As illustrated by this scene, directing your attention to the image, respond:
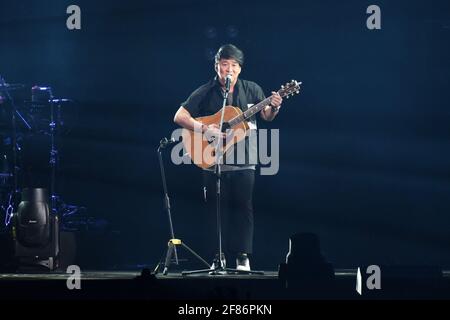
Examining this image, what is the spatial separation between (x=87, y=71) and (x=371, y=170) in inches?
126

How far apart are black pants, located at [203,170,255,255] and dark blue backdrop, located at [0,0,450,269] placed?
185cm

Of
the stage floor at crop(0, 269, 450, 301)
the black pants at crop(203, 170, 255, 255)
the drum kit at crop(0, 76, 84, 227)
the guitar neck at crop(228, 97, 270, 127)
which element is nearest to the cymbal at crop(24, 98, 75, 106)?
the drum kit at crop(0, 76, 84, 227)

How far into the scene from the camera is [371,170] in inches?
384

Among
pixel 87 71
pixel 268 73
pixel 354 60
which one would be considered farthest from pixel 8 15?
pixel 354 60

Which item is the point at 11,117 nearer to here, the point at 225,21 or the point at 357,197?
the point at 225,21

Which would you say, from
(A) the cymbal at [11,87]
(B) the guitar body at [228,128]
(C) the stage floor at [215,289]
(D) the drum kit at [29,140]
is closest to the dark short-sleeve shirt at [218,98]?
(B) the guitar body at [228,128]

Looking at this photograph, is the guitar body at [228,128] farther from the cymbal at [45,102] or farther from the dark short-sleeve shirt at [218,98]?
the cymbal at [45,102]

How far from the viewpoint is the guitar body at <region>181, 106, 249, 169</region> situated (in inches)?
309

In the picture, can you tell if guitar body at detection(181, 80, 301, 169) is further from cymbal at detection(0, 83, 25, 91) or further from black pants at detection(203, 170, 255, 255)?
cymbal at detection(0, 83, 25, 91)

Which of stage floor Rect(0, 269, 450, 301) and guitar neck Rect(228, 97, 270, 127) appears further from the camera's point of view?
guitar neck Rect(228, 97, 270, 127)

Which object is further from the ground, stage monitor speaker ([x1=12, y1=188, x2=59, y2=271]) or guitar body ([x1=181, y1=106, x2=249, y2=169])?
guitar body ([x1=181, y1=106, x2=249, y2=169])

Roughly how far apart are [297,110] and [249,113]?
2093 mm

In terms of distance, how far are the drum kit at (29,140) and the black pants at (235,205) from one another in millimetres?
2190

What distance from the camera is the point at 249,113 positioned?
25.7 feet
